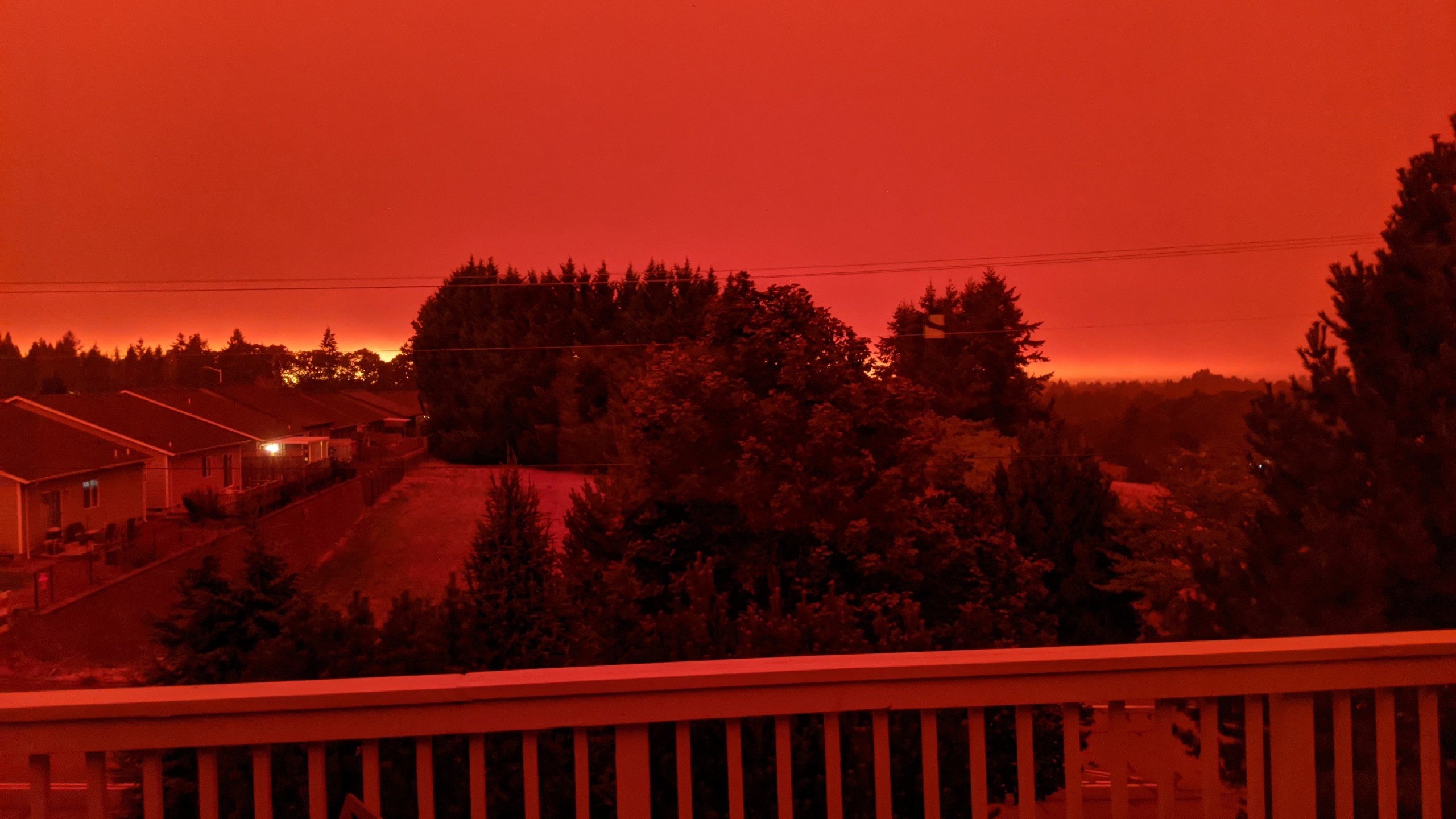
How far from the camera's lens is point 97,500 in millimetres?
3162

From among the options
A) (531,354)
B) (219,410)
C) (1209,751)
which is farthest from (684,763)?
(219,410)

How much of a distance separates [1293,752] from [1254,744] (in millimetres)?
68

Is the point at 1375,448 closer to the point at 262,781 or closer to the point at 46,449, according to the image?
the point at 262,781

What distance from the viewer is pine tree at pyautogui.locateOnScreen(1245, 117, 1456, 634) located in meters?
3.16

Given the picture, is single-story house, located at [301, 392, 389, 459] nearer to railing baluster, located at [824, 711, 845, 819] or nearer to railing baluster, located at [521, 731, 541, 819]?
railing baluster, located at [521, 731, 541, 819]

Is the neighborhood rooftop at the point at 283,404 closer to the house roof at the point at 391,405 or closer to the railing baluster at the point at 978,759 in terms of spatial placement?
the house roof at the point at 391,405

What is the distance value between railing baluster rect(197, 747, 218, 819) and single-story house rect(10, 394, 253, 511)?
2741 millimetres

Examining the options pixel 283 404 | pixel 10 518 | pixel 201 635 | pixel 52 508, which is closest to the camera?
pixel 10 518

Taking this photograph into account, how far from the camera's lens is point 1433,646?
3.63 feet

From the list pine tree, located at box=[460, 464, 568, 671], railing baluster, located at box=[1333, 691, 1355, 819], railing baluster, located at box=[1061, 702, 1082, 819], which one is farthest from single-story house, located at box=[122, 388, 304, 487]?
railing baluster, located at box=[1333, 691, 1355, 819]

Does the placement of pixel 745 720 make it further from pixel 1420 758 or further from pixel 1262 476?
pixel 1262 476

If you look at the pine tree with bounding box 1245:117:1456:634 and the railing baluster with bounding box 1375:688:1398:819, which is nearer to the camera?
the railing baluster with bounding box 1375:688:1398:819

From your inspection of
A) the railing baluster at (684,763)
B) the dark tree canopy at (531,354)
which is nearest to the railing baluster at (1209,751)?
the railing baluster at (684,763)

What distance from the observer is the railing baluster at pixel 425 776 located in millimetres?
1016
